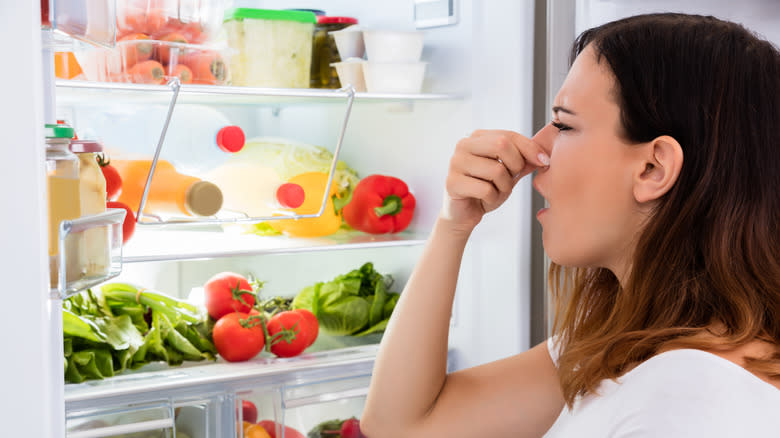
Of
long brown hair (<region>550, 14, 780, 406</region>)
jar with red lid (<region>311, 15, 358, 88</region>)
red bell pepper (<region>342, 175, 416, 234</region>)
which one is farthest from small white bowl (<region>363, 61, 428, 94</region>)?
long brown hair (<region>550, 14, 780, 406</region>)

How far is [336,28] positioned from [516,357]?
3.39ft

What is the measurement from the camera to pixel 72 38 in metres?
0.82

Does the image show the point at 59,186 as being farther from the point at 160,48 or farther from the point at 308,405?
the point at 308,405

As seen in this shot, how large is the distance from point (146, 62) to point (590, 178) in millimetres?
959

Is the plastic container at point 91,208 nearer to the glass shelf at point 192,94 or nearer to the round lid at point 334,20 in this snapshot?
the glass shelf at point 192,94

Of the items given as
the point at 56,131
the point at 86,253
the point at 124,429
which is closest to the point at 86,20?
the point at 56,131

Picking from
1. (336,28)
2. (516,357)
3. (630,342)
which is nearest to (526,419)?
(516,357)

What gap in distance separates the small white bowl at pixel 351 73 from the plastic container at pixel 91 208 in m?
0.96

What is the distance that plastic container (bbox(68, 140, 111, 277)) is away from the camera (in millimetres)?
863

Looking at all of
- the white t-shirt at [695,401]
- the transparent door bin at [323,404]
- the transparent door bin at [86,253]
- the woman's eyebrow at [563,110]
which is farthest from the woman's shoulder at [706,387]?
the transparent door bin at [323,404]

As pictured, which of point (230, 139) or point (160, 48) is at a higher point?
point (160, 48)

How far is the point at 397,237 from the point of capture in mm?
1924

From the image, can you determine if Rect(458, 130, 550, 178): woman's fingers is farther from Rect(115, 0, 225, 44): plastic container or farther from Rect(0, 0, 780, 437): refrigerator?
Rect(115, 0, 225, 44): plastic container

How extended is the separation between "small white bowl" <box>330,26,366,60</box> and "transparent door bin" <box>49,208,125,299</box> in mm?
997
